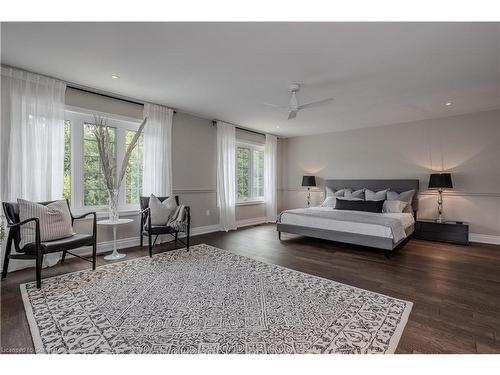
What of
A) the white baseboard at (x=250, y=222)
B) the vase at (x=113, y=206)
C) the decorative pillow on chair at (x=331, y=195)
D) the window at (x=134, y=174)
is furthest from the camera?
the white baseboard at (x=250, y=222)

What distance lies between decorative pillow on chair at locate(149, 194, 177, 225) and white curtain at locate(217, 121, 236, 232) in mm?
1642

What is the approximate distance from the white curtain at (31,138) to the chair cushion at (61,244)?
631 millimetres

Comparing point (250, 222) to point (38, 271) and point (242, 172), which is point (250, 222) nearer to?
point (242, 172)

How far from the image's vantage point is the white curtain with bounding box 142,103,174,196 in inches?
175

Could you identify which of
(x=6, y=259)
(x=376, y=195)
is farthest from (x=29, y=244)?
(x=376, y=195)

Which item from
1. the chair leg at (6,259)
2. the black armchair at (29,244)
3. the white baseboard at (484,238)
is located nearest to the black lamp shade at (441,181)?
the white baseboard at (484,238)

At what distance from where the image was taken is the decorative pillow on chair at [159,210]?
394cm

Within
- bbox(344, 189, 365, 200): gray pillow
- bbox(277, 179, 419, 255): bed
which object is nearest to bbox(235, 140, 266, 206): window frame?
bbox(277, 179, 419, 255): bed

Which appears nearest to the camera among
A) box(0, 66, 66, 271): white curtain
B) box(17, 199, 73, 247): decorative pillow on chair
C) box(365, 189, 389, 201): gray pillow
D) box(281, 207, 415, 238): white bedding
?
box(17, 199, 73, 247): decorative pillow on chair

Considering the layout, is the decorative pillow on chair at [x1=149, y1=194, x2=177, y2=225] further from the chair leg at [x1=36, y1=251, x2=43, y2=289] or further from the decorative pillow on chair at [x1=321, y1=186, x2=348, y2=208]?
the decorative pillow on chair at [x1=321, y1=186, x2=348, y2=208]

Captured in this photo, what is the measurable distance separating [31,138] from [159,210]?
1.90 meters

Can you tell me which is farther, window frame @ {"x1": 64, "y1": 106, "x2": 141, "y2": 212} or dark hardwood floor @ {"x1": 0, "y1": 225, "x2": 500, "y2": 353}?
window frame @ {"x1": 64, "y1": 106, "x2": 141, "y2": 212}

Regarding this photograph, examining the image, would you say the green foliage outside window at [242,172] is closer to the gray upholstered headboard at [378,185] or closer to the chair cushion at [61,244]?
the gray upholstered headboard at [378,185]

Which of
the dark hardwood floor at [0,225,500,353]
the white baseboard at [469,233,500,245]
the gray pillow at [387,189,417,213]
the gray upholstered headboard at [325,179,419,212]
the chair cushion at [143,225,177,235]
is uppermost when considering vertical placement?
the gray upholstered headboard at [325,179,419,212]
